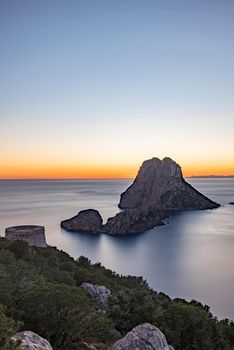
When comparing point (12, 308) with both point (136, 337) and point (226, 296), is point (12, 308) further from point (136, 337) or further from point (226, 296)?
point (226, 296)

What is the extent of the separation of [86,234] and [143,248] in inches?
677

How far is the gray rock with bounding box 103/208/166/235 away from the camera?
255 feet

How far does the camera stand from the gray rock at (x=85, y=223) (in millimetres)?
79194

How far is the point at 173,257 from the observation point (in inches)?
2154

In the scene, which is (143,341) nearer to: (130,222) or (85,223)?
(85,223)

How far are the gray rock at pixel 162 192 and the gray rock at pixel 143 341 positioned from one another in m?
112

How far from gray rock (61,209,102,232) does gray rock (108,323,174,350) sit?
226ft

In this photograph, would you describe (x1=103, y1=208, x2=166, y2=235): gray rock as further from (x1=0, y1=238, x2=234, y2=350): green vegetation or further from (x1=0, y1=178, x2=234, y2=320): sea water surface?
(x1=0, y1=238, x2=234, y2=350): green vegetation

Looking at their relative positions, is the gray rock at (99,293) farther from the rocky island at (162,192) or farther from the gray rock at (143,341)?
the rocky island at (162,192)

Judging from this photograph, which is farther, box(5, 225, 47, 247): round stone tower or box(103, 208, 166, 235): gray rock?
box(103, 208, 166, 235): gray rock

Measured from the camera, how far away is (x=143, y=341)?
33.7 ft

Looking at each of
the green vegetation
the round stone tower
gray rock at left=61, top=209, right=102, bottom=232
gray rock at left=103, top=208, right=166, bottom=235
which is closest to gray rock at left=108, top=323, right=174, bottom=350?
the green vegetation

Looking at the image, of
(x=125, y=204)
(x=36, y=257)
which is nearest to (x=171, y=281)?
(x=36, y=257)

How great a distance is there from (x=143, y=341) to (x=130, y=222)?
70978 mm
